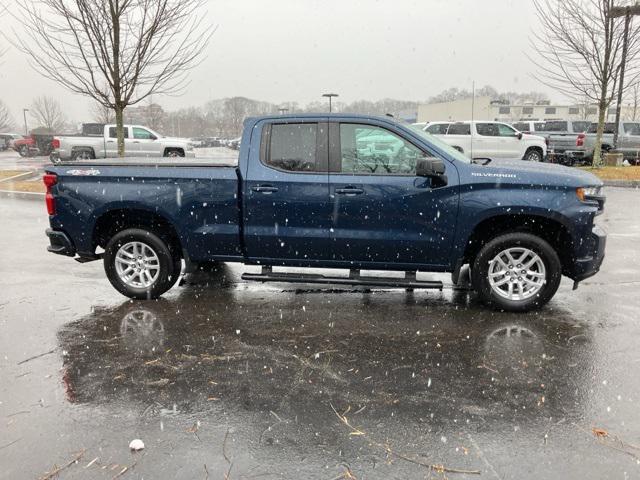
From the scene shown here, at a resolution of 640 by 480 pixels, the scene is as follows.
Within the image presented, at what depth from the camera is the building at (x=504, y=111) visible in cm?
7019

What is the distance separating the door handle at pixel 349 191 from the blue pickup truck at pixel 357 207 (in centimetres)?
1

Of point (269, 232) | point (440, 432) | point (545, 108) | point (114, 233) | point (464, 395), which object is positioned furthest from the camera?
point (545, 108)

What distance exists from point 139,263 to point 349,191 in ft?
7.99

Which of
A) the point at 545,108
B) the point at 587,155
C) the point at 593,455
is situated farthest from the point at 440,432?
the point at 545,108

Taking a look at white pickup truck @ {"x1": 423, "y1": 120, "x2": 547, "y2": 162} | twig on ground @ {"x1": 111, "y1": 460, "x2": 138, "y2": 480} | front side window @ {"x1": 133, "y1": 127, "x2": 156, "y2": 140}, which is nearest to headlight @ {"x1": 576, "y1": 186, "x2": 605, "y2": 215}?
twig on ground @ {"x1": 111, "y1": 460, "x2": 138, "y2": 480}

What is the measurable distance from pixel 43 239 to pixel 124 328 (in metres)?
4.94

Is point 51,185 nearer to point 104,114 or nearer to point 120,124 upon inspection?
point 120,124

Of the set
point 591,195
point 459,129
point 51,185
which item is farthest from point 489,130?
point 51,185

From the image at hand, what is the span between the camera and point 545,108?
4648 inches

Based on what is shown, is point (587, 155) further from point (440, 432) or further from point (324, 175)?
→ point (440, 432)

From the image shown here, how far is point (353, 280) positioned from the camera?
5.46m

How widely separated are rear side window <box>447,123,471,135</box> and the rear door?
16.1 meters

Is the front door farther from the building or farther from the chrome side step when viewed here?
the building

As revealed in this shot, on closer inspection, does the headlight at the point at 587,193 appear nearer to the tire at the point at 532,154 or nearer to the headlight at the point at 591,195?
the headlight at the point at 591,195
